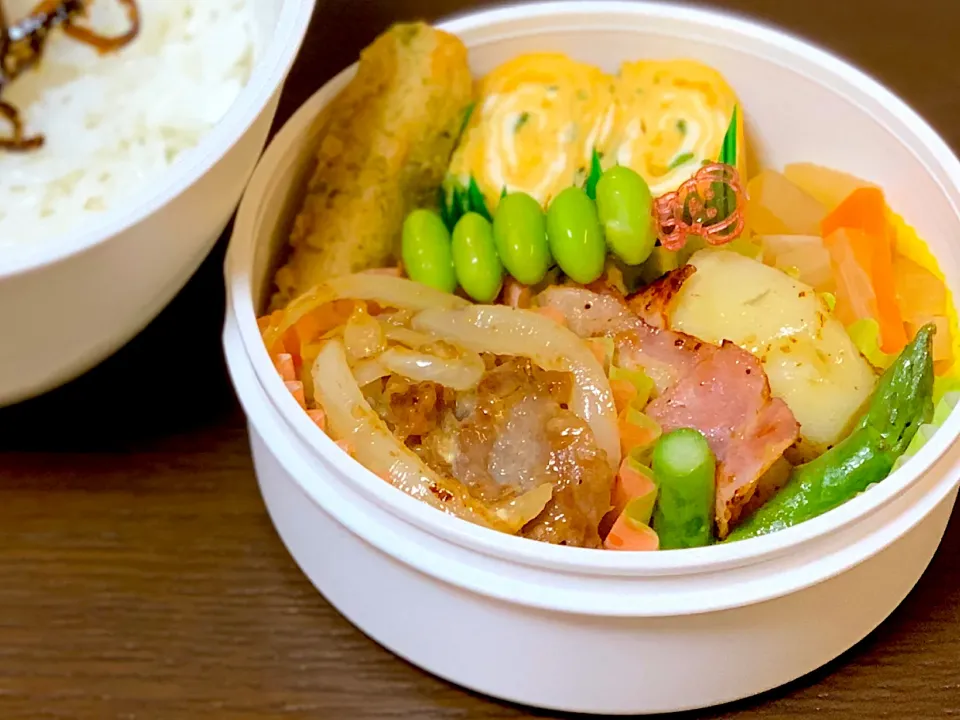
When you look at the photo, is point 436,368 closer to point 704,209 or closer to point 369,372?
point 369,372

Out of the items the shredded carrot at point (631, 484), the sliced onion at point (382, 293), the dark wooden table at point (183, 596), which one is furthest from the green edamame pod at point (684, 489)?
the sliced onion at point (382, 293)

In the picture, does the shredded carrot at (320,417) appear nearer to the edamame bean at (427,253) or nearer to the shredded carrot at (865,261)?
the edamame bean at (427,253)

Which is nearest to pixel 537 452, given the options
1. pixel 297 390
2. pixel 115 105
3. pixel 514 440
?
pixel 514 440

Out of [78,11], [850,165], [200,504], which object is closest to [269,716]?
[200,504]

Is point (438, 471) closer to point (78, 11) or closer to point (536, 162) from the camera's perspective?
point (536, 162)

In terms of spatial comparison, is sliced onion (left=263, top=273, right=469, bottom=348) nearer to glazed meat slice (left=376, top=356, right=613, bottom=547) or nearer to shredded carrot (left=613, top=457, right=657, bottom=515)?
glazed meat slice (left=376, top=356, right=613, bottom=547)

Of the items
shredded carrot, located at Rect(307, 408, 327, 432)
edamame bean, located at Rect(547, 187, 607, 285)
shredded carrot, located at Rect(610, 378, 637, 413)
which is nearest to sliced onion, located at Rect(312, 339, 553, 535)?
shredded carrot, located at Rect(307, 408, 327, 432)
